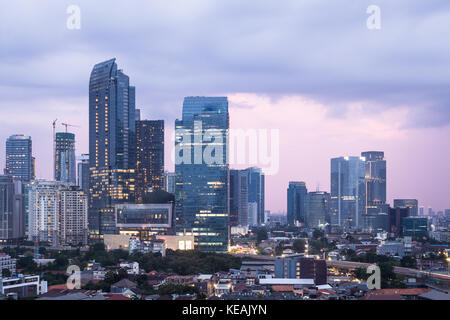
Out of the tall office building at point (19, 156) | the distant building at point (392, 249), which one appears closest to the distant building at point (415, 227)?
the distant building at point (392, 249)

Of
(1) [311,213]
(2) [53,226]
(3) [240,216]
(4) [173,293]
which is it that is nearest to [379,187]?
(1) [311,213]

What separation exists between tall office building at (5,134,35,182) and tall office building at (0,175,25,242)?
4813mm

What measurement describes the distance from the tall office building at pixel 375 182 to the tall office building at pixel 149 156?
30.5 feet

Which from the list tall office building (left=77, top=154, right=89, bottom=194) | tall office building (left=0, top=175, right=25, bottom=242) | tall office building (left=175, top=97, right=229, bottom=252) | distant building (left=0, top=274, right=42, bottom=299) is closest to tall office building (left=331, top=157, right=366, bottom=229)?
tall office building (left=175, top=97, right=229, bottom=252)

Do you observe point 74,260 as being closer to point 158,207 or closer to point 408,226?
point 158,207

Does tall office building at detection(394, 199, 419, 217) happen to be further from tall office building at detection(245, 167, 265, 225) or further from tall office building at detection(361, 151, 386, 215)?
tall office building at detection(245, 167, 265, 225)

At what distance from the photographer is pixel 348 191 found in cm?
2564

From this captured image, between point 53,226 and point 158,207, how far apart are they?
4306 mm

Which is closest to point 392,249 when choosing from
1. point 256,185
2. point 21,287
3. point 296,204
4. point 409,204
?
point 256,185

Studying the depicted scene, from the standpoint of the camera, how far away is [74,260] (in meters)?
11.0

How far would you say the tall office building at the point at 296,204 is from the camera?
26750 millimetres

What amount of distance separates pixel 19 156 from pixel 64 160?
5683 millimetres

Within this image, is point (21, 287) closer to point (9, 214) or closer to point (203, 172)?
point (203, 172)

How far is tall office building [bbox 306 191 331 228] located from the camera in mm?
26984
